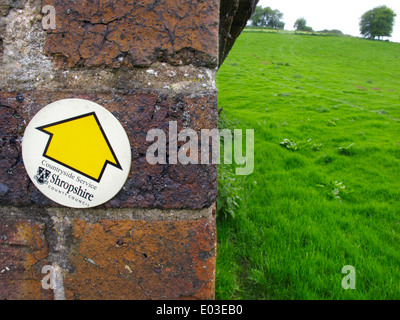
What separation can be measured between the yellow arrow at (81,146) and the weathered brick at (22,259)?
255 mm

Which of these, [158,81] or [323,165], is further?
[323,165]

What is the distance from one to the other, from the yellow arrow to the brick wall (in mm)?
74

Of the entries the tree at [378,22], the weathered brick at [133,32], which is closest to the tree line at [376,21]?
the tree at [378,22]

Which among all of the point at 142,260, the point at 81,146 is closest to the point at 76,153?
the point at 81,146

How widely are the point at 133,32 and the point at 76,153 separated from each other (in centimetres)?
44

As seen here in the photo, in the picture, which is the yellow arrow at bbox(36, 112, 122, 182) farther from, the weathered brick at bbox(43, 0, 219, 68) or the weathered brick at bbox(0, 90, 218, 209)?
the weathered brick at bbox(43, 0, 219, 68)

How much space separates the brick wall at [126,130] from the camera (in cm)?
83

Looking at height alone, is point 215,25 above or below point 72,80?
above

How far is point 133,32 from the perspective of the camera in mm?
827

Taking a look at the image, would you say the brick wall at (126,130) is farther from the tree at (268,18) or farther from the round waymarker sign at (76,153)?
the tree at (268,18)

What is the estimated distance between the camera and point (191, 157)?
86 cm

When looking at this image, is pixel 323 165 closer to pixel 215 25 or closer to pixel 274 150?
pixel 274 150

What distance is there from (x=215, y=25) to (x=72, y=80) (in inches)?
19.9

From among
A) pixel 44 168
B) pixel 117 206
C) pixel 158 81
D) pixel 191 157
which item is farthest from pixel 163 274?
pixel 158 81
